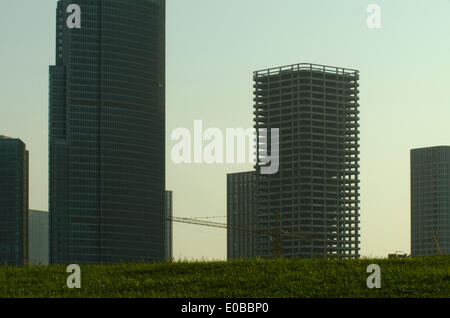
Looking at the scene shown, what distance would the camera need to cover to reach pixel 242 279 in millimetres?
27141

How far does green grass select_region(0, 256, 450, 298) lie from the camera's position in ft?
83.7

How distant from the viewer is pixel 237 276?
27.8 meters

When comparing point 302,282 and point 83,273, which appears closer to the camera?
point 302,282

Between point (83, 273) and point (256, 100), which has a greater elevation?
point (256, 100)

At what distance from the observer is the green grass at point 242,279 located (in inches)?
1005
